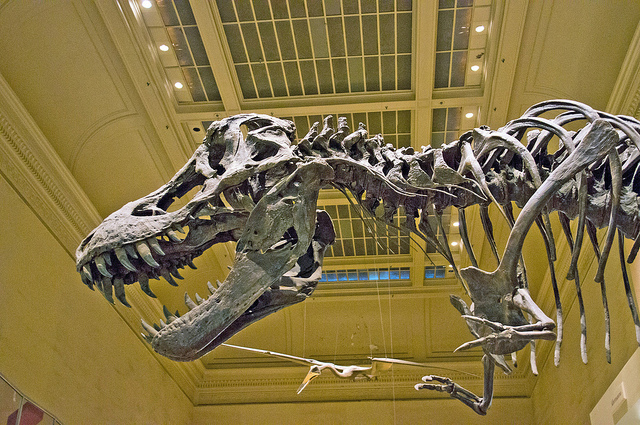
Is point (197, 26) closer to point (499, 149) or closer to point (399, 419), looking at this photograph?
point (499, 149)

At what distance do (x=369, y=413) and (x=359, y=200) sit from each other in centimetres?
1127

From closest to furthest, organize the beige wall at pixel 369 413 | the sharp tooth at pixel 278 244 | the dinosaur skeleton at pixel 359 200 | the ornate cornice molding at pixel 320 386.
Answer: the dinosaur skeleton at pixel 359 200 → the sharp tooth at pixel 278 244 → the beige wall at pixel 369 413 → the ornate cornice molding at pixel 320 386

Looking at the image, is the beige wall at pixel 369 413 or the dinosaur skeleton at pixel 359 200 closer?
the dinosaur skeleton at pixel 359 200

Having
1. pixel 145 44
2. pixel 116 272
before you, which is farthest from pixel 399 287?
pixel 116 272

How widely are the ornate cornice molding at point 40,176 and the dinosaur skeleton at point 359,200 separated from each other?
518 centimetres

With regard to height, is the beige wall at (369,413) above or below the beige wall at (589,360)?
below

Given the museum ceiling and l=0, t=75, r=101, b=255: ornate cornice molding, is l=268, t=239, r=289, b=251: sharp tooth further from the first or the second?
l=0, t=75, r=101, b=255: ornate cornice molding

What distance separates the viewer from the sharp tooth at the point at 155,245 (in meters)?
3.42

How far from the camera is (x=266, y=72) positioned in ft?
32.4

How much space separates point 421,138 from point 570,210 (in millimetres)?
6899

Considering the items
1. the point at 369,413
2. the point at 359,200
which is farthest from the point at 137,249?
the point at 369,413

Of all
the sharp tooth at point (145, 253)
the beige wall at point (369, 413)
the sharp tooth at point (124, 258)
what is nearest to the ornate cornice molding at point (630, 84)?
the sharp tooth at point (145, 253)

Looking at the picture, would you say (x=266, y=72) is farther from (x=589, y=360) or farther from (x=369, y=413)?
(x=369, y=413)

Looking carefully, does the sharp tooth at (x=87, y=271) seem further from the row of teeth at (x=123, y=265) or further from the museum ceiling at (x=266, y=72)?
the museum ceiling at (x=266, y=72)
